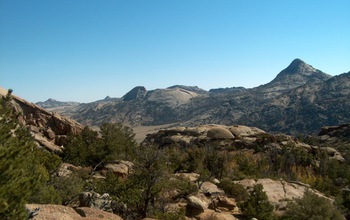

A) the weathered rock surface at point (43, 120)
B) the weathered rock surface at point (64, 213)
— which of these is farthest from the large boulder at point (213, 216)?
the weathered rock surface at point (43, 120)

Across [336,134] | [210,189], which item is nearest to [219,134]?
[336,134]

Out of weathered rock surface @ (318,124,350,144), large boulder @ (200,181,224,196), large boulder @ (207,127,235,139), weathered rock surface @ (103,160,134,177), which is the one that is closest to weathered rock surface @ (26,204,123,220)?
large boulder @ (200,181,224,196)

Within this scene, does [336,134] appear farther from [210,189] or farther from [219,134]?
[210,189]

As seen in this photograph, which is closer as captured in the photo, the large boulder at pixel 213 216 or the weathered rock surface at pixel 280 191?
the large boulder at pixel 213 216

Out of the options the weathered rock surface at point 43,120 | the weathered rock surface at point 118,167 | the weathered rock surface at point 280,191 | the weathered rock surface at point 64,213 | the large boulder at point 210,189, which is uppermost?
the weathered rock surface at point 43,120

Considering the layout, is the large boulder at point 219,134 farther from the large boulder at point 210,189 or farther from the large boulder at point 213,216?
the large boulder at point 213,216

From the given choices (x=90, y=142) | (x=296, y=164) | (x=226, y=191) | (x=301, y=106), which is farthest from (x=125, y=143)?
(x=301, y=106)

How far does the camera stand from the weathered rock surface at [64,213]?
13344 mm

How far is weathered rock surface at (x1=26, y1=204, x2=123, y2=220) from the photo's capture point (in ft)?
43.8

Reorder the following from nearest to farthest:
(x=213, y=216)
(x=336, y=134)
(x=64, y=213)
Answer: (x=64, y=213)
(x=213, y=216)
(x=336, y=134)

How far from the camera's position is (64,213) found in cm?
1405

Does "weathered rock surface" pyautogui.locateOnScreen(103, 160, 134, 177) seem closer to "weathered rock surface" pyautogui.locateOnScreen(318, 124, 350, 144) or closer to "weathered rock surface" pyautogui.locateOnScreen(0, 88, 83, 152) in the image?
"weathered rock surface" pyautogui.locateOnScreen(0, 88, 83, 152)

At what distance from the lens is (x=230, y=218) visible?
2155 centimetres

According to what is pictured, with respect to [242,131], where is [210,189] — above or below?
below
